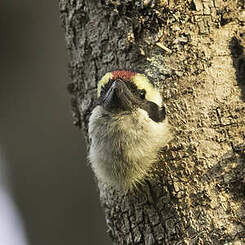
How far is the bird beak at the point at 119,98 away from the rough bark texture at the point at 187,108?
10cm

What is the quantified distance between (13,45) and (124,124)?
4.79 ft

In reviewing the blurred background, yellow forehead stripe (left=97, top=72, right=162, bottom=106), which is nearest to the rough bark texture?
yellow forehead stripe (left=97, top=72, right=162, bottom=106)

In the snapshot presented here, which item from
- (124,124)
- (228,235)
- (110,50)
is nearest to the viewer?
(228,235)

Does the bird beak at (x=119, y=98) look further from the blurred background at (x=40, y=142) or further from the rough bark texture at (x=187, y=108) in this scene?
the blurred background at (x=40, y=142)

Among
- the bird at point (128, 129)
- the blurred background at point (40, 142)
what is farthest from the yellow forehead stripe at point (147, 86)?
the blurred background at point (40, 142)

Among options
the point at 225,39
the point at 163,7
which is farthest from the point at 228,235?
the point at 163,7

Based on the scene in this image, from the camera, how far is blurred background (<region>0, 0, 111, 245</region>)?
2953 mm

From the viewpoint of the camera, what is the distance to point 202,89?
181cm

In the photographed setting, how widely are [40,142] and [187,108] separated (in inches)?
53.3

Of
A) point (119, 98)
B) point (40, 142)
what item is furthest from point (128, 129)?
point (40, 142)

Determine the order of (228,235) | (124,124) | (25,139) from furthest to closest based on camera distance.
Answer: (25,139) < (124,124) < (228,235)

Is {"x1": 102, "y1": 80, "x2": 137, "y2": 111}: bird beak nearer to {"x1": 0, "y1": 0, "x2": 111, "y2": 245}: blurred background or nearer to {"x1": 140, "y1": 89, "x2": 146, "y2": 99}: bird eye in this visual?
{"x1": 140, "y1": 89, "x2": 146, "y2": 99}: bird eye

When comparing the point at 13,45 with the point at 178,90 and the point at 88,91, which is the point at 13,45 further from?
the point at 178,90

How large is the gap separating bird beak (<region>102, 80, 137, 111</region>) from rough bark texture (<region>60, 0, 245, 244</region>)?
0.10 meters
